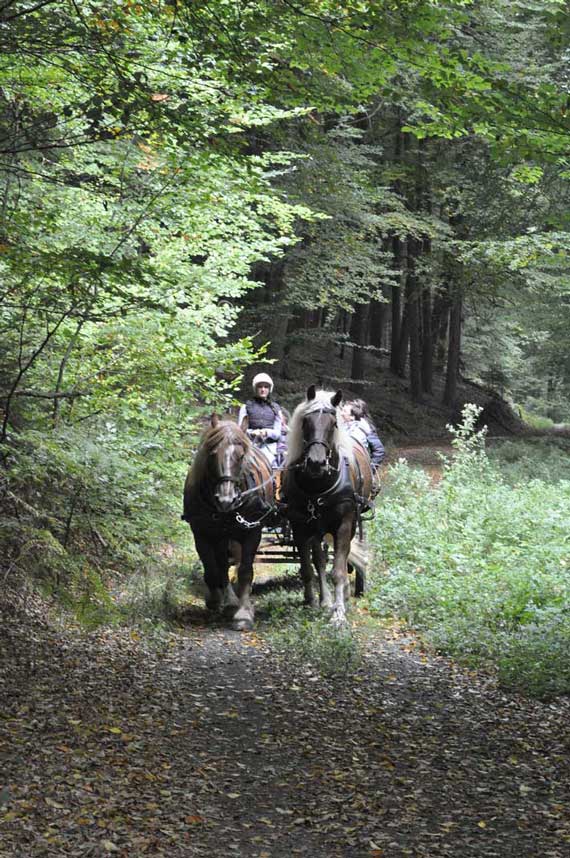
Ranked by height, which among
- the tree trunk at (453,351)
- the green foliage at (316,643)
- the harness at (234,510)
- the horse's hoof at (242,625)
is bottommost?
the horse's hoof at (242,625)

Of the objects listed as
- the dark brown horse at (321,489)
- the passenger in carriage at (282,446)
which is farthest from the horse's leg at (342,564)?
the passenger in carriage at (282,446)

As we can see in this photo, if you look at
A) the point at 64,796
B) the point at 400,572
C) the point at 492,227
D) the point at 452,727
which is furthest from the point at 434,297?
the point at 64,796

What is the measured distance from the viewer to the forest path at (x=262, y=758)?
A: 465 cm

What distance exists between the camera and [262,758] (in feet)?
19.5

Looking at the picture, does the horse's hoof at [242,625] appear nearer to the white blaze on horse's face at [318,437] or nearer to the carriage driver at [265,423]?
the white blaze on horse's face at [318,437]

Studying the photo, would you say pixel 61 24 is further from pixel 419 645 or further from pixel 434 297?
pixel 434 297

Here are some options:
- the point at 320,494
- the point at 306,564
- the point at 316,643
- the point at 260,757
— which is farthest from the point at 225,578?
the point at 260,757

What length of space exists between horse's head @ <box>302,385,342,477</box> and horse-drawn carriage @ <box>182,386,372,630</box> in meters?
0.01

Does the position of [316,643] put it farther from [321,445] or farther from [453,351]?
[453,351]

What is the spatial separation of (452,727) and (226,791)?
204 centimetres

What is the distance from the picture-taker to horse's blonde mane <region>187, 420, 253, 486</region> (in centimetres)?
1031

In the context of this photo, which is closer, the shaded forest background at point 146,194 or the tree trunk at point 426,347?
the shaded forest background at point 146,194

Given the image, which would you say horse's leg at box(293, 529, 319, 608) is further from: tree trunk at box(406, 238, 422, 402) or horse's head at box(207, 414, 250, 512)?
tree trunk at box(406, 238, 422, 402)

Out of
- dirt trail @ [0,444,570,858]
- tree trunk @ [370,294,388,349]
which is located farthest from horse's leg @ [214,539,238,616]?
tree trunk @ [370,294,388,349]
